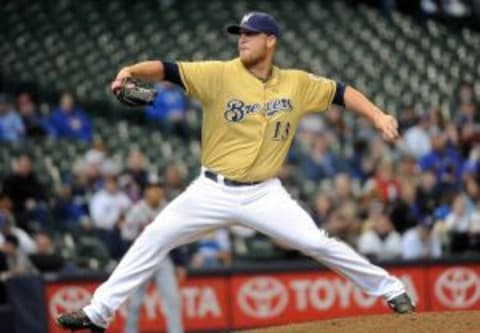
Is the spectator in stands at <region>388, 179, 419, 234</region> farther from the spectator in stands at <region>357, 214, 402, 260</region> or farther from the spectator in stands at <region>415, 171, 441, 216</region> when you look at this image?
the spectator in stands at <region>357, 214, 402, 260</region>

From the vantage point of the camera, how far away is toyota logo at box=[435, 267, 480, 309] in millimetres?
14891

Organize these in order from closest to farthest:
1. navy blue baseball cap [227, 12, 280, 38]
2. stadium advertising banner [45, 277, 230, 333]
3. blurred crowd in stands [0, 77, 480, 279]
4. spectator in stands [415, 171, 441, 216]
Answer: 1. navy blue baseball cap [227, 12, 280, 38]
2. stadium advertising banner [45, 277, 230, 333]
3. blurred crowd in stands [0, 77, 480, 279]
4. spectator in stands [415, 171, 441, 216]

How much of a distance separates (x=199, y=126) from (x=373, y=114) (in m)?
9.47

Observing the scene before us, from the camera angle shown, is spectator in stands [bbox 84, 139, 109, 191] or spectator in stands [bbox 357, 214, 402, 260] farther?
spectator in stands [bbox 84, 139, 109, 191]

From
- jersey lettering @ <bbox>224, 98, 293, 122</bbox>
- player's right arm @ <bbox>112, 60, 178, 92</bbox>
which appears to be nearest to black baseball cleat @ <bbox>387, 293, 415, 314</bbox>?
jersey lettering @ <bbox>224, 98, 293, 122</bbox>

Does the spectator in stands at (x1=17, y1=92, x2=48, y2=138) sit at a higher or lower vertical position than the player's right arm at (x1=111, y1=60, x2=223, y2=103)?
lower

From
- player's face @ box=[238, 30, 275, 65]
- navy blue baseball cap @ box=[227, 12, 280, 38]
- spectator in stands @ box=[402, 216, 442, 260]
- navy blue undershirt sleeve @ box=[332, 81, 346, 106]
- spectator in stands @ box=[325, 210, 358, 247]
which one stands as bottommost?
spectator in stands @ box=[402, 216, 442, 260]

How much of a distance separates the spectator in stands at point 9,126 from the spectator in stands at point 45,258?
8.98 feet

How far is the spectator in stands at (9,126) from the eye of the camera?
1670 cm

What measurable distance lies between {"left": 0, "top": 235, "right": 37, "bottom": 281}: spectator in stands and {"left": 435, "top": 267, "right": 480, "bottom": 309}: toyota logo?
13.9 feet

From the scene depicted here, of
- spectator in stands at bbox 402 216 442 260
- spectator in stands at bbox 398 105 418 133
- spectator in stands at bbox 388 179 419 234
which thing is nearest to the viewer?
spectator in stands at bbox 402 216 442 260

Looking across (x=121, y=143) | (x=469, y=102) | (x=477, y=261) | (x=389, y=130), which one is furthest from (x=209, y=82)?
(x=469, y=102)

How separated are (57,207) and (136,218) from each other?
2.67 meters

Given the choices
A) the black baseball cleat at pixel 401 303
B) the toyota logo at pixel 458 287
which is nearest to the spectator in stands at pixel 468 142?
the toyota logo at pixel 458 287
